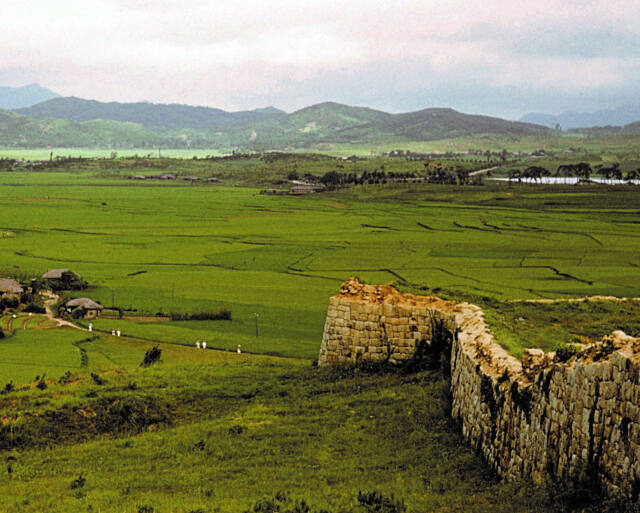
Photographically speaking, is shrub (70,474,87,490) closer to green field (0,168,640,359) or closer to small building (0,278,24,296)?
green field (0,168,640,359)

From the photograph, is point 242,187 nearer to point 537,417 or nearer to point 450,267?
point 450,267

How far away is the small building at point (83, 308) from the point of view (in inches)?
2079

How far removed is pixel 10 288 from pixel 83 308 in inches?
358

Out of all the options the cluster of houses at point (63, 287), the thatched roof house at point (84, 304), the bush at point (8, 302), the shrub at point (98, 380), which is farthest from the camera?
the bush at point (8, 302)

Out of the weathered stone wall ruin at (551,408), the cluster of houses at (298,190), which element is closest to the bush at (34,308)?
the weathered stone wall ruin at (551,408)

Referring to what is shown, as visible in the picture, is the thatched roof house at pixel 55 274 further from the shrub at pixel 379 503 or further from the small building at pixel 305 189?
the small building at pixel 305 189

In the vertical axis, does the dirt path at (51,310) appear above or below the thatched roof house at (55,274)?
below

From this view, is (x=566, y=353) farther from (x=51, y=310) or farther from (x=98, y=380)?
(x=51, y=310)

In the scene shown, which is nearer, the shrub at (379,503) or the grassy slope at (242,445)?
the shrub at (379,503)

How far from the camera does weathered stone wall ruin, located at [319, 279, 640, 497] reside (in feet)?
29.8

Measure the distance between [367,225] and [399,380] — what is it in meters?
82.5

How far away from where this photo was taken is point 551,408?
1074 centimetres

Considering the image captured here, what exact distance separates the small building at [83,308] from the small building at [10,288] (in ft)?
22.1

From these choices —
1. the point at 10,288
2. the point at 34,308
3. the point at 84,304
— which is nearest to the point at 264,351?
the point at 84,304
